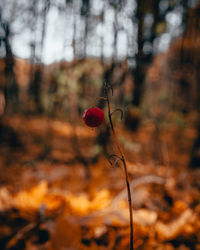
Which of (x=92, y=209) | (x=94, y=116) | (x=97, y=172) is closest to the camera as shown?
(x=94, y=116)

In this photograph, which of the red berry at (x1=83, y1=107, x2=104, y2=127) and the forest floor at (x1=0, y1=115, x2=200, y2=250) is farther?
the forest floor at (x1=0, y1=115, x2=200, y2=250)

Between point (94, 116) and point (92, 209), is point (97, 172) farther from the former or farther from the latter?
point (94, 116)

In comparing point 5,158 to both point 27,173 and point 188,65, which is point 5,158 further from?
point 188,65

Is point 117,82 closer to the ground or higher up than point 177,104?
higher up

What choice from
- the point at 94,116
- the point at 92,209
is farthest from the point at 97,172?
the point at 94,116

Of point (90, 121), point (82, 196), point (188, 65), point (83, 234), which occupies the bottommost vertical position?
point (82, 196)

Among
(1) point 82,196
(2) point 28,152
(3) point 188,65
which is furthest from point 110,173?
(3) point 188,65

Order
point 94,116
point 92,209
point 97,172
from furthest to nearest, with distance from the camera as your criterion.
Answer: point 97,172, point 92,209, point 94,116

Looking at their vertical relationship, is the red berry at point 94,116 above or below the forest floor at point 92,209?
above

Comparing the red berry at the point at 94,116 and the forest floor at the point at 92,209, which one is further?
the forest floor at the point at 92,209

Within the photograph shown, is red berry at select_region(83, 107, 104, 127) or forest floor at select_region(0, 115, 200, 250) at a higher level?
red berry at select_region(83, 107, 104, 127)

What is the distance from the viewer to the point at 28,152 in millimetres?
4266

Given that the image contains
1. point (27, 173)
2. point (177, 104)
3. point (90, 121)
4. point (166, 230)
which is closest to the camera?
point (90, 121)

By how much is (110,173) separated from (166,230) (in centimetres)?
181
